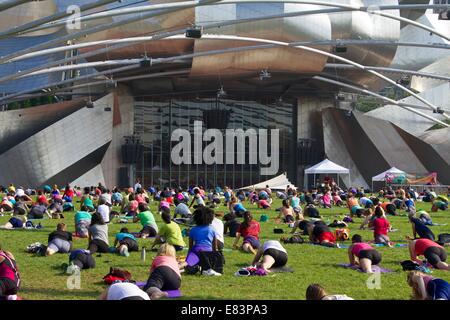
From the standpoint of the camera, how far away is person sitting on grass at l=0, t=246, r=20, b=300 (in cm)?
940

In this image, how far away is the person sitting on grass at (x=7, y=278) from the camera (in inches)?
370

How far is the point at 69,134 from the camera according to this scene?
180 ft

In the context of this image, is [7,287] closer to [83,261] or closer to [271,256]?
[83,261]

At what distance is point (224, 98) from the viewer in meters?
61.9

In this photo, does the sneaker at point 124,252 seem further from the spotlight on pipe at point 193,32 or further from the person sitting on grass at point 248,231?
the spotlight on pipe at point 193,32

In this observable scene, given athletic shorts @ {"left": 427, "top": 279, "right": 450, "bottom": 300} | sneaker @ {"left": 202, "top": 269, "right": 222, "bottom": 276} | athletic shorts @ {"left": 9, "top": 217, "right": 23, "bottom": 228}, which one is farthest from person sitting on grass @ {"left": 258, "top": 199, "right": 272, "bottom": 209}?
athletic shorts @ {"left": 427, "top": 279, "right": 450, "bottom": 300}

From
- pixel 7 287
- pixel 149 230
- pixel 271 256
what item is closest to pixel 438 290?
pixel 271 256

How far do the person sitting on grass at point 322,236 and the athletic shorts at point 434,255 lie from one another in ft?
12.8

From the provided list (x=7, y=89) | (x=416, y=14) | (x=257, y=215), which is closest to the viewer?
(x=257, y=215)

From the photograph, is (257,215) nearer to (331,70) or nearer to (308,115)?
(331,70)

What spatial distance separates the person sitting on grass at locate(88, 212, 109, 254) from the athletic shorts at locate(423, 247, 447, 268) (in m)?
6.18

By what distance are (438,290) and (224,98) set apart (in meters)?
53.5

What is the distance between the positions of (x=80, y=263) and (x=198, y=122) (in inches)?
1930
